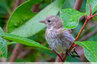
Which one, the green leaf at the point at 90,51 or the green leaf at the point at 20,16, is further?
the green leaf at the point at 20,16

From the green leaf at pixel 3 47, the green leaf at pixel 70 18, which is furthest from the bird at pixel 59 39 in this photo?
the green leaf at pixel 3 47

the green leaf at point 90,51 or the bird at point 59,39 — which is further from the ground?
the green leaf at point 90,51

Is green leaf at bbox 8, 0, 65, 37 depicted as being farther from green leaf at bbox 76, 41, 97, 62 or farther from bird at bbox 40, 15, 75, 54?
green leaf at bbox 76, 41, 97, 62

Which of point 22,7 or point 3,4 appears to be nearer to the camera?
point 22,7

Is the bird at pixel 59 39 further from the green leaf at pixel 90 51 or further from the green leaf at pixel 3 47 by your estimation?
the green leaf at pixel 3 47

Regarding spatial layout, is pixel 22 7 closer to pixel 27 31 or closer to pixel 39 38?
pixel 27 31

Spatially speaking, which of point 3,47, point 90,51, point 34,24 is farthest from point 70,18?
point 34,24

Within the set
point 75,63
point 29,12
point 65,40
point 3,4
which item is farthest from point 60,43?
point 3,4

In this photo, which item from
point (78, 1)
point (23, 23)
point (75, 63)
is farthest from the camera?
point (75, 63)

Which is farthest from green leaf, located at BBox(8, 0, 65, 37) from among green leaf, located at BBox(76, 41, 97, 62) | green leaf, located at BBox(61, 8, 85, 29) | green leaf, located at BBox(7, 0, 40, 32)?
green leaf, located at BBox(76, 41, 97, 62)

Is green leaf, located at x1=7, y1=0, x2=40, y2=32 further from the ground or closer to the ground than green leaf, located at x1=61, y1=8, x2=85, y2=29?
closer to the ground

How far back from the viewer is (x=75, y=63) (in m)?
2.18

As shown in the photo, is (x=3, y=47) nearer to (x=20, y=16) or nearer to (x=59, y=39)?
(x=20, y=16)

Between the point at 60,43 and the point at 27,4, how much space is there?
509 mm
